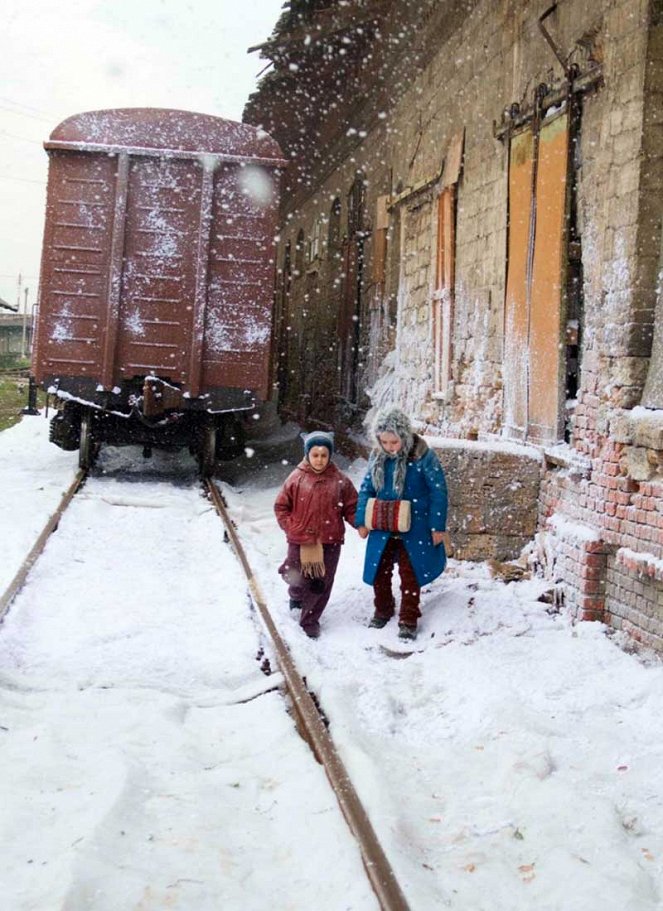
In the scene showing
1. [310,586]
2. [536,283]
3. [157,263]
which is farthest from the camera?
[157,263]

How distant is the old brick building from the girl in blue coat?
0.80 metres

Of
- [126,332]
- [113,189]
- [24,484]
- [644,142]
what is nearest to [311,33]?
[113,189]

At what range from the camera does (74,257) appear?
34.3 feet

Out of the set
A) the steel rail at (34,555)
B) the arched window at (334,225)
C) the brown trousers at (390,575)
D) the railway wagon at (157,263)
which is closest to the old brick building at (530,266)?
the brown trousers at (390,575)

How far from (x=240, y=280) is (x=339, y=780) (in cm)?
802

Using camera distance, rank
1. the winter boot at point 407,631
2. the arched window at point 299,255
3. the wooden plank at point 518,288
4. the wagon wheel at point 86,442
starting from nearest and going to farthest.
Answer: the winter boot at point 407,631 < the wooden plank at point 518,288 < the wagon wheel at point 86,442 < the arched window at point 299,255

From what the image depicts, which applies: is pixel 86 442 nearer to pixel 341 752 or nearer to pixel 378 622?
pixel 378 622

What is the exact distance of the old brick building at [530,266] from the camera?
202 inches

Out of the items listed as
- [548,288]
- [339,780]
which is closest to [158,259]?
[548,288]

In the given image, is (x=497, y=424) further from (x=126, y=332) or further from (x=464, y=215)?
(x=126, y=332)

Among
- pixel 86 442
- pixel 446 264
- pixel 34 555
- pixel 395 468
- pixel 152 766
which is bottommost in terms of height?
pixel 152 766

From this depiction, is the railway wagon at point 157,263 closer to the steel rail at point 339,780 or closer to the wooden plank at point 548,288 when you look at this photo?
the wooden plank at point 548,288

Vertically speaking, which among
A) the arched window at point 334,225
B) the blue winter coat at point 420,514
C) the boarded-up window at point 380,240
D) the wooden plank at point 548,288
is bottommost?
the blue winter coat at point 420,514

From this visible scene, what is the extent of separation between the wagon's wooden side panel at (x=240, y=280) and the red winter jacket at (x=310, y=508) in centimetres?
515
